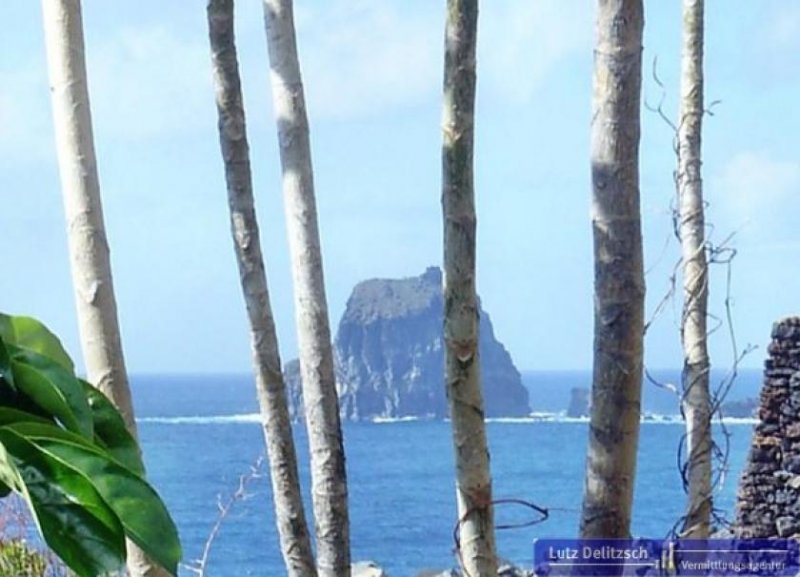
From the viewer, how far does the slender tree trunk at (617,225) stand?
5.79ft

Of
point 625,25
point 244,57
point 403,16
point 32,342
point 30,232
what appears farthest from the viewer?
point 403,16

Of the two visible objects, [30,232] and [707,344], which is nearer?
[707,344]

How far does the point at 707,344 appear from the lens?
2742 mm

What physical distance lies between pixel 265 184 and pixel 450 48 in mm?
973

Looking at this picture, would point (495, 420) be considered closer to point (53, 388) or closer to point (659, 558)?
point (659, 558)

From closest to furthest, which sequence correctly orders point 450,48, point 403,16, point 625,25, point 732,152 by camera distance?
point 625,25
point 450,48
point 403,16
point 732,152

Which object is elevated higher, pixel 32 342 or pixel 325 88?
pixel 325 88

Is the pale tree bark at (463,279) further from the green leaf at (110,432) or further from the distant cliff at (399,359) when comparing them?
the distant cliff at (399,359)

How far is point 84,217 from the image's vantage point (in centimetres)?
205

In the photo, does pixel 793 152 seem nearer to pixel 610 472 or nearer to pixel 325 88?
pixel 325 88

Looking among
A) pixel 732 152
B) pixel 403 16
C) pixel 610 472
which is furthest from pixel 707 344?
pixel 732 152

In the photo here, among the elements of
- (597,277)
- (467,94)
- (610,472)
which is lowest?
(610,472)

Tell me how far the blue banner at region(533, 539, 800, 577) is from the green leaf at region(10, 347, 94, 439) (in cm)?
105

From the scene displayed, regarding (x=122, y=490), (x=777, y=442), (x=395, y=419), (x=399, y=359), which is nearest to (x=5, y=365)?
(x=122, y=490)
